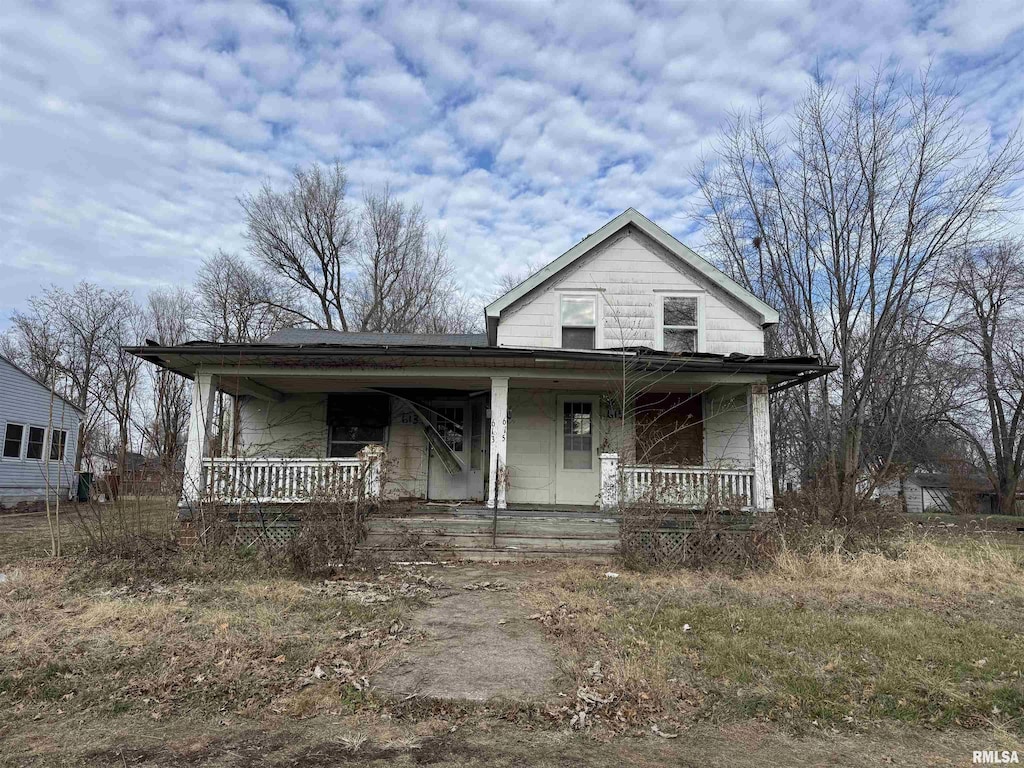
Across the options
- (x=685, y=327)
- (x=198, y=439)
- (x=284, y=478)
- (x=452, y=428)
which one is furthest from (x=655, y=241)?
(x=198, y=439)

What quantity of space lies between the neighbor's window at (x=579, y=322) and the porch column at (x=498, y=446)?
7.98 feet

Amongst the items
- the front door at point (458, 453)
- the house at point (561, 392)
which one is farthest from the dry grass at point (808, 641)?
the front door at point (458, 453)

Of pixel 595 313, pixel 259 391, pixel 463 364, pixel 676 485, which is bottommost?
pixel 676 485

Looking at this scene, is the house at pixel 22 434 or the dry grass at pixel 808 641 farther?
the house at pixel 22 434

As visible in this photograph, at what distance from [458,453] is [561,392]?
2510 millimetres

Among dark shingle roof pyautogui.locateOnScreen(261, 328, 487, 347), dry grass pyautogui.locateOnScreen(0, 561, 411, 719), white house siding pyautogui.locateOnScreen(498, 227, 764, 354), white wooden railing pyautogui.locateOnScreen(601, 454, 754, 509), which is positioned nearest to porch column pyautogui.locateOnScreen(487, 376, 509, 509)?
white wooden railing pyautogui.locateOnScreen(601, 454, 754, 509)

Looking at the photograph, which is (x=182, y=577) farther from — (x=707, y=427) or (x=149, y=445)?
(x=707, y=427)

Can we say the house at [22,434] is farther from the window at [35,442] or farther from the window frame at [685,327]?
the window frame at [685,327]

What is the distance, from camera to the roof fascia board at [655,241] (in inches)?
463

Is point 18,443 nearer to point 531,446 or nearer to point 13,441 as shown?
point 13,441

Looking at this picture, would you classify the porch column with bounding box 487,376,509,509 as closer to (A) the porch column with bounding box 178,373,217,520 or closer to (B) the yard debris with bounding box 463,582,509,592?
(B) the yard debris with bounding box 463,582,509,592

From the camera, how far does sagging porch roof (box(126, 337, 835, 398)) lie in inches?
361

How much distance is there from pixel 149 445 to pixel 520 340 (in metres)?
6.54

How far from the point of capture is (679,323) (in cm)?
1196
